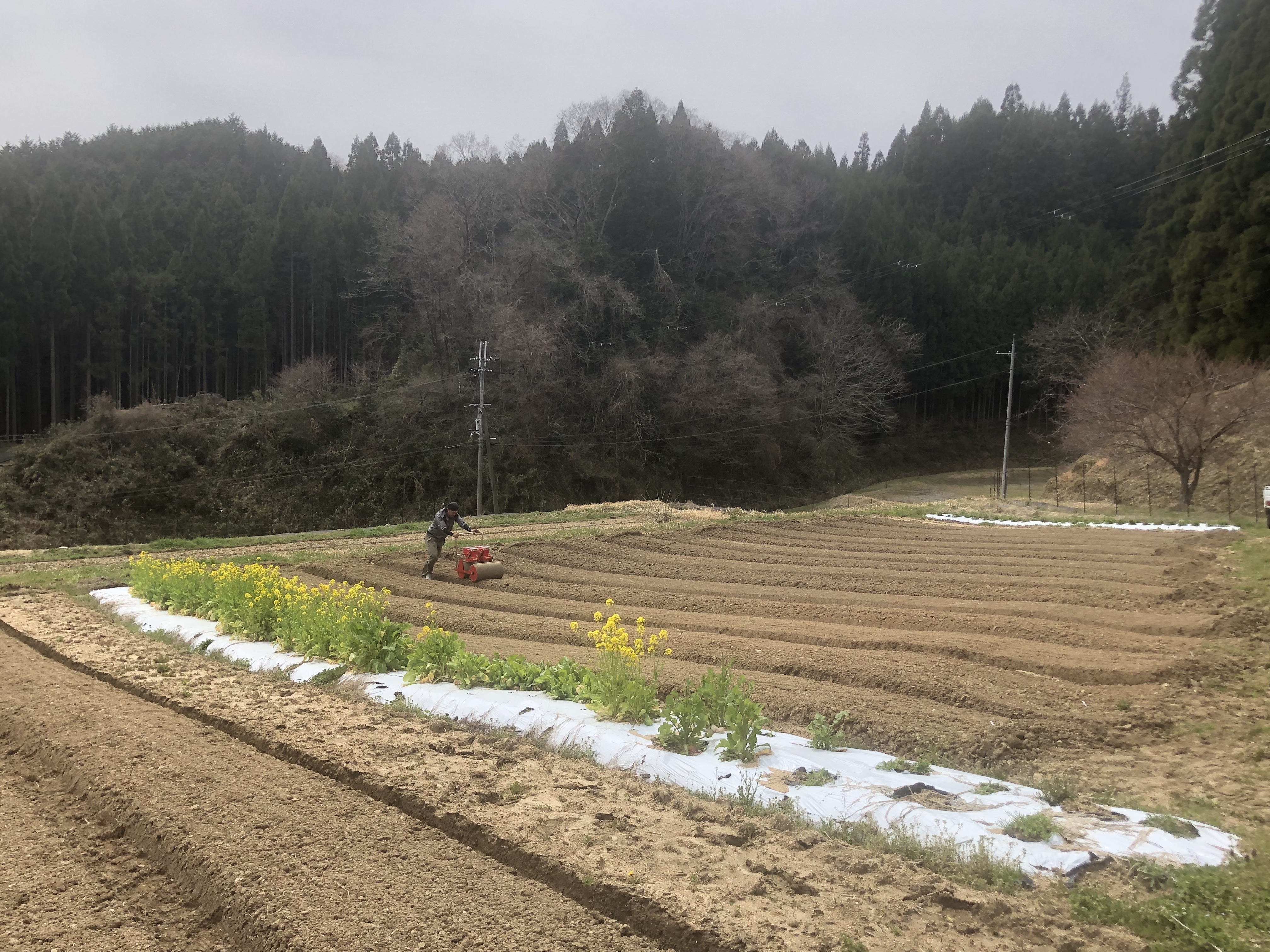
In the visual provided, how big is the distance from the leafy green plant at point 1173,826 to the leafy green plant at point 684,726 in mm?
2606

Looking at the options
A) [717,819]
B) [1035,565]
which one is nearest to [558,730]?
[717,819]

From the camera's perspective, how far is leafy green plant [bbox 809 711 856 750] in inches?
228

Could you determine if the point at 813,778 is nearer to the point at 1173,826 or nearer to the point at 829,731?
the point at 829,731

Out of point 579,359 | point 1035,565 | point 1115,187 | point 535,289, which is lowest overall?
point 1035,565

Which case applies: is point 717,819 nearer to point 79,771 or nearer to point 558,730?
point 558,730

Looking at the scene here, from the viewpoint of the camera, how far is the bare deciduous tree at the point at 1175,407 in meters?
28.1

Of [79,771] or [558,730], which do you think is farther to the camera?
[558,730]

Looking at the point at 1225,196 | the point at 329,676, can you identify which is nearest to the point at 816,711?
the point at 329,676

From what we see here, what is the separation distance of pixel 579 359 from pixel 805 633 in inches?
1384

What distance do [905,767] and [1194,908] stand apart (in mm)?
1909

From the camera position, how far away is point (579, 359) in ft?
144

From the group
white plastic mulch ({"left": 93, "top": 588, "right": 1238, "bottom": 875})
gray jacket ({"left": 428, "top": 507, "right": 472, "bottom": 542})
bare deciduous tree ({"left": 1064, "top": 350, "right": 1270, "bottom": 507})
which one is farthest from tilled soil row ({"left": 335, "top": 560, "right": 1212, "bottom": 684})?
bare deciduous tree ({"left": 1064, "top": 350, "right": 1270, "bottom": 507})

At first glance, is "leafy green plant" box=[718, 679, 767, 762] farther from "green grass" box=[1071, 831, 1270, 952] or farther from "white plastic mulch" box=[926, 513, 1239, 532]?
"white plastic mulch" box=[926, 513, 1239, 532]

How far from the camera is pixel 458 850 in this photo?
13.9 ft
